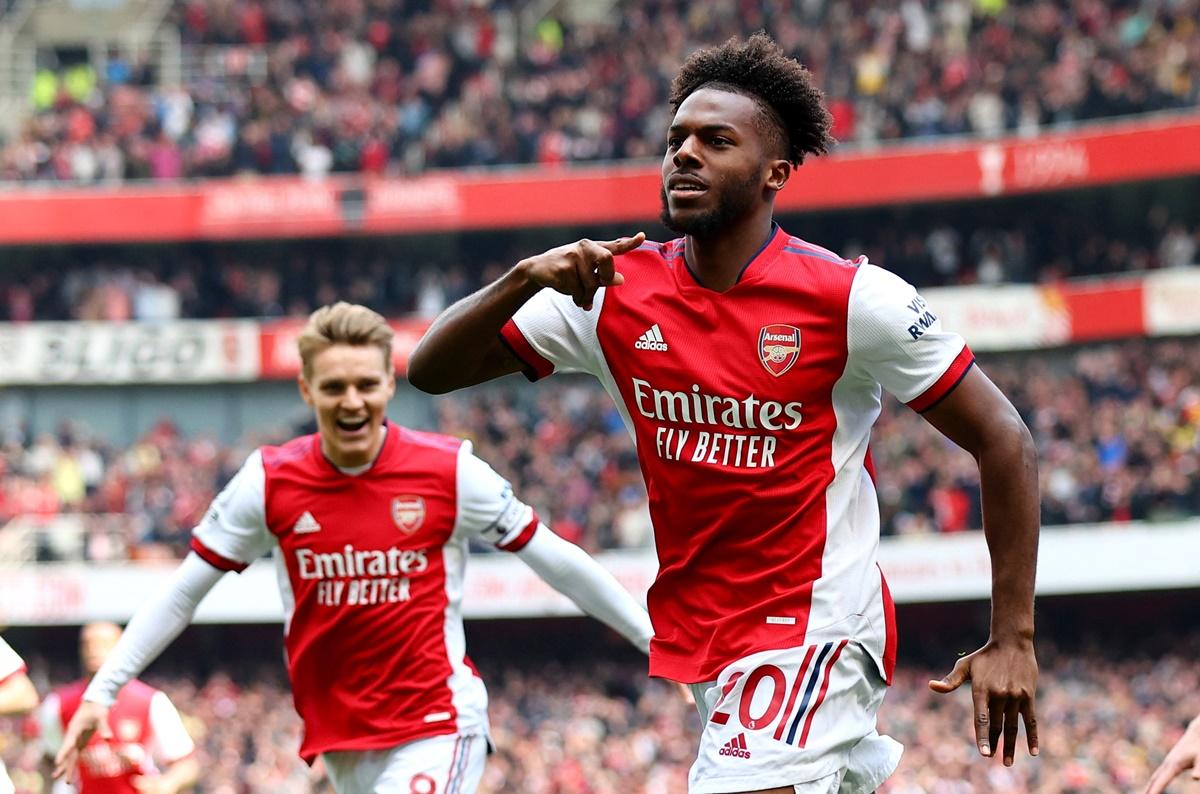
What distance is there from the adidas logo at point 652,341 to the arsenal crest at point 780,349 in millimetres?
248

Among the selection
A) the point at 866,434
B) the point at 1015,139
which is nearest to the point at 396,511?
the point at 866,434

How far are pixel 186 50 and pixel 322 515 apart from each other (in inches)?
1030

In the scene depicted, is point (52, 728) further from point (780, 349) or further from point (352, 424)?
point (780, 349)

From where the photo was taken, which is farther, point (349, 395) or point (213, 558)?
point (213, 558)

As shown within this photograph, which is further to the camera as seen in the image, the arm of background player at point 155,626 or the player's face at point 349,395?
Answer: the arm of background player at point 155,626

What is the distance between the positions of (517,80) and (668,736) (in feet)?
46.2

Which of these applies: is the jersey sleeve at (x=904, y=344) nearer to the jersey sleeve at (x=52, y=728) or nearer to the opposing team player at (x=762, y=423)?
the opposing team player at (x=762, y=423)

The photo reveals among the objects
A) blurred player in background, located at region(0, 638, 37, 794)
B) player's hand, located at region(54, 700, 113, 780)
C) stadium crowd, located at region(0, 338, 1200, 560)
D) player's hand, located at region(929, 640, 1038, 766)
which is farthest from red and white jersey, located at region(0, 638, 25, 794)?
stadium crowd, located at region(0, 338, 1200, 560)

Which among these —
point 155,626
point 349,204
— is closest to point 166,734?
point 155,626

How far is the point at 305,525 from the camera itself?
5.93m

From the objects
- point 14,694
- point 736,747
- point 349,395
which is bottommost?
→ point 14,694

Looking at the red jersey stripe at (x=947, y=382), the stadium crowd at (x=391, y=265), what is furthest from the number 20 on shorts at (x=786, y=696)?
the stadium crowd at (x=391, y=265)

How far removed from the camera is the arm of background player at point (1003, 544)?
3959 mm

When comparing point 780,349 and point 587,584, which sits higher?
point 780,349
